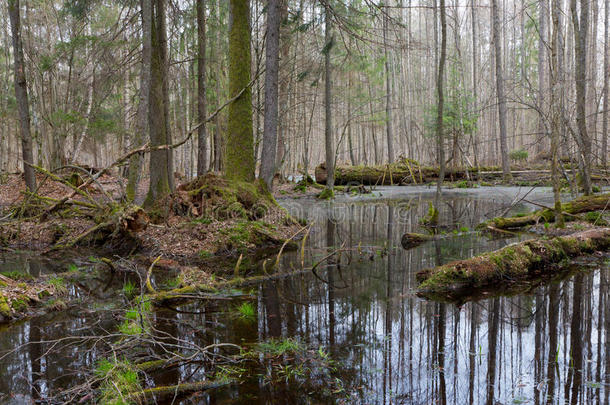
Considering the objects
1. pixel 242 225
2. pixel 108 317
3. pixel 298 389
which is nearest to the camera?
pixel 298 389

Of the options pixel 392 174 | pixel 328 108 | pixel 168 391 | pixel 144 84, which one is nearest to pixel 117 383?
pixel 168 391

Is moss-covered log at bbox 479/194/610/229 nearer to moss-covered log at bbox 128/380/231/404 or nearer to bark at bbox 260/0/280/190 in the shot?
bark at bbox 260/0/280/190

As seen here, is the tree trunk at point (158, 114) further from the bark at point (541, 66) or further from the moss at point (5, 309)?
the bark at point (541, 66)

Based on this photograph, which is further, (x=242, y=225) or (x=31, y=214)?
(x=31, y=214)

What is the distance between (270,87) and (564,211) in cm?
743

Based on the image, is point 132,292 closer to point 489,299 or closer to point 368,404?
point 368,404

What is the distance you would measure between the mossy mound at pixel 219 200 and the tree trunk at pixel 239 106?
467 mm

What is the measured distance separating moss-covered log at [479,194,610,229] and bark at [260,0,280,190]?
5.51 meters

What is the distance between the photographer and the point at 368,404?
9.43 ft

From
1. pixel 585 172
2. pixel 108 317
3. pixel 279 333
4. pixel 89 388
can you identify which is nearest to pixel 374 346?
pixel 279 333

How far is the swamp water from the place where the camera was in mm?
3025

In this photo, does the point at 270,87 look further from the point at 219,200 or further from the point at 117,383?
the point at 117,383

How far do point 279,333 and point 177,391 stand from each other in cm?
136

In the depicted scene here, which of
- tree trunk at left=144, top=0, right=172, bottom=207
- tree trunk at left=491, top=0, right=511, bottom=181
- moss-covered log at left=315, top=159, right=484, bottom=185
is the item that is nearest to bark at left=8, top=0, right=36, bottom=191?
tree trunk at left=144, top=0, right=172, bottom=207
